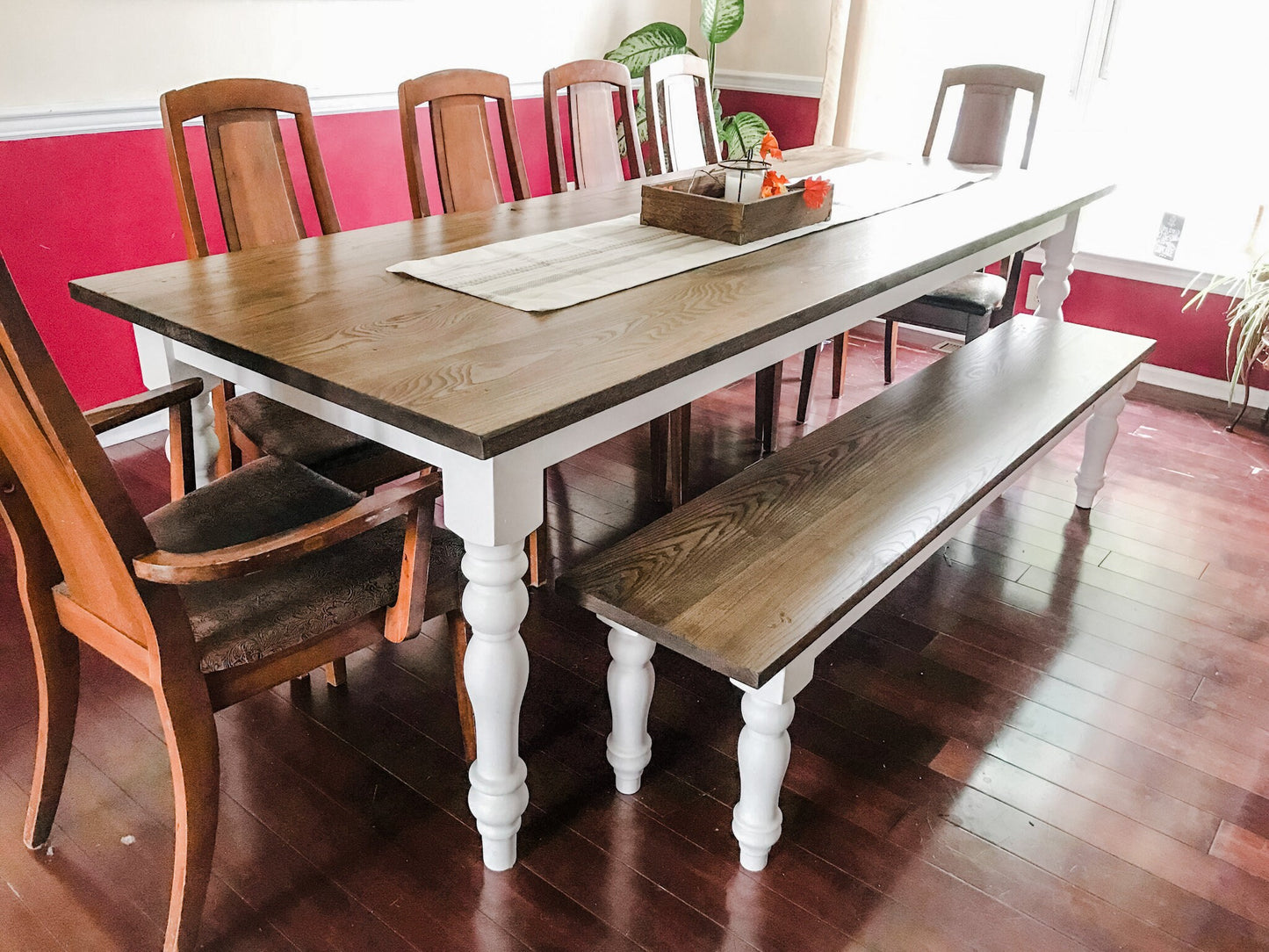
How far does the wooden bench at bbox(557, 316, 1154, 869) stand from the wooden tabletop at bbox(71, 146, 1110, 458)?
1.02 feet

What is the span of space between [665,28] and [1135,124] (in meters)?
1.78

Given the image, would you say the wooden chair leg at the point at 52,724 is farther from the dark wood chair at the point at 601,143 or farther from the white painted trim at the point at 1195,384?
the white painted trim at the point at 1195,384

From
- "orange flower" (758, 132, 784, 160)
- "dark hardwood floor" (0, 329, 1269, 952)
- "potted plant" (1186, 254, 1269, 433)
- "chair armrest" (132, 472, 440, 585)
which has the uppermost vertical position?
"orange flower" (758, 132, 784, 160)

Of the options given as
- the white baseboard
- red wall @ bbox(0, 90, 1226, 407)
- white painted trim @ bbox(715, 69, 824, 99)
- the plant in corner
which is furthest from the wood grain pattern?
white painted trim @ bbox(715, 69, 824, 99)

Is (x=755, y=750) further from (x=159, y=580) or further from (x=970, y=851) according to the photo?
(x=159, y=580)

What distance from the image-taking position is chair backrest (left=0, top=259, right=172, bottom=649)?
3.59ft

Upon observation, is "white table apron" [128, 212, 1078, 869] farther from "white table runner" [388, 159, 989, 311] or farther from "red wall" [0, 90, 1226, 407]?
"red wall" [0, 90, 1226, 407]

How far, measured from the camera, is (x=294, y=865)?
1.59m

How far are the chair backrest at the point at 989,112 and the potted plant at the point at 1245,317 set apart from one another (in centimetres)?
80

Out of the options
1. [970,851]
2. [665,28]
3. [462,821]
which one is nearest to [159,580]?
[462,821]

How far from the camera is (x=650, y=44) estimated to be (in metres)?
4.10

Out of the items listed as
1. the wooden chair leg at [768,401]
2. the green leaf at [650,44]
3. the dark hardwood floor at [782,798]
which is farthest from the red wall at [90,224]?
the wooden chair leg at [768,401]

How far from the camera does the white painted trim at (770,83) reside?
14.2ft

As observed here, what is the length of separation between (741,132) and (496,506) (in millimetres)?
3314
